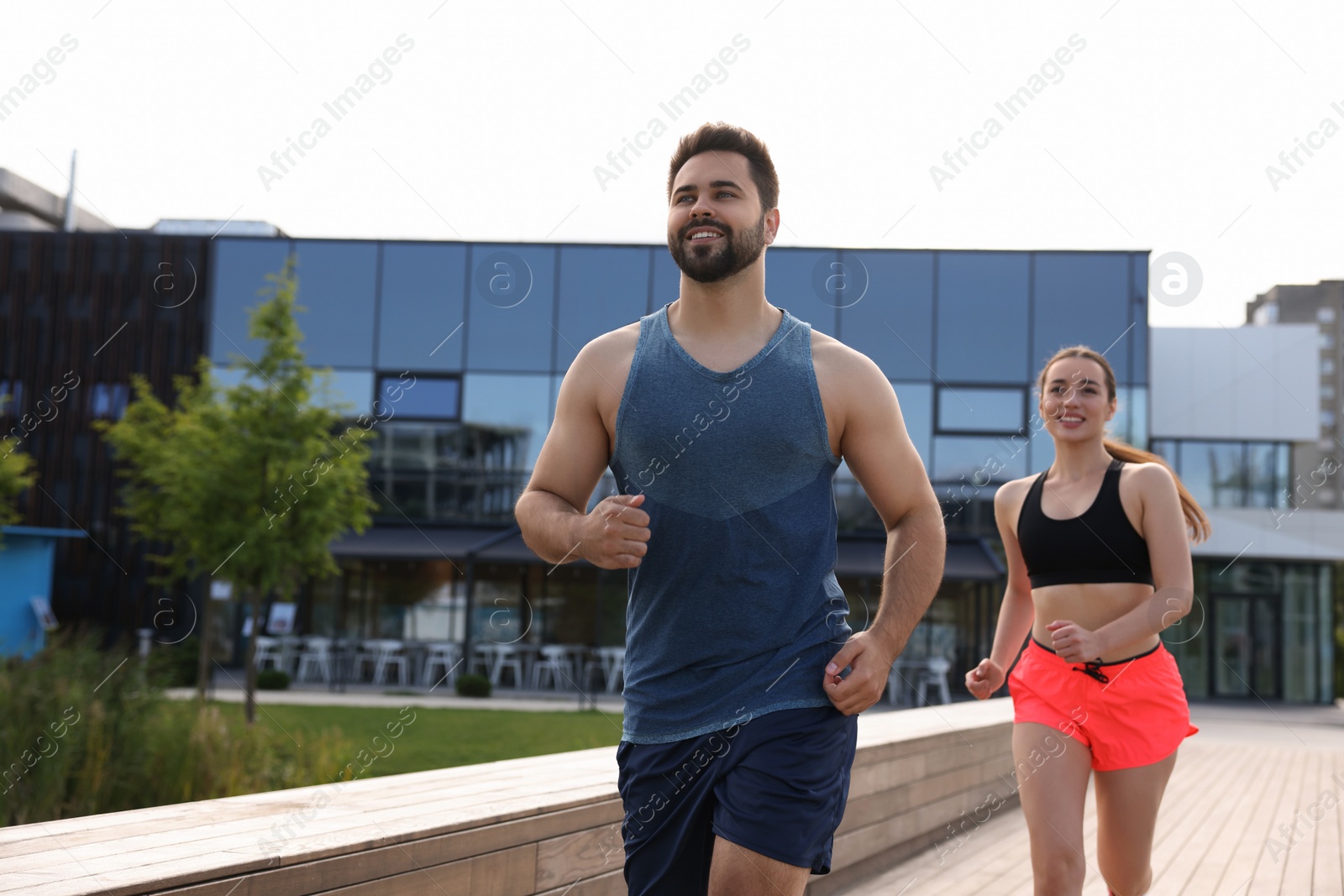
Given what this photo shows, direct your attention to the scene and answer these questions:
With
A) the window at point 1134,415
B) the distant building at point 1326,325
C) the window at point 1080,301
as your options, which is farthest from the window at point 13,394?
the distant building at point 1326,325

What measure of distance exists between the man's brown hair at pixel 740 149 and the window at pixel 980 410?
21153 mm

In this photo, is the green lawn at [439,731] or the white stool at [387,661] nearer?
the green lawn at [439,731]

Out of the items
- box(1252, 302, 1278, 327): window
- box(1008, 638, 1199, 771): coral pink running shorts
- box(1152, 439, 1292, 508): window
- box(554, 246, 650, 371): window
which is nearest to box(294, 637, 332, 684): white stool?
box(554, 246, 650, 371): window

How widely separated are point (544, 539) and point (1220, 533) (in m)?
27.0

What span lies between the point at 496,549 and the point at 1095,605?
19992mm

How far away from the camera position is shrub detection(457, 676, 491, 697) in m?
20.2

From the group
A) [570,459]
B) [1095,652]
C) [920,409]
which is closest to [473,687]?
[920,409]

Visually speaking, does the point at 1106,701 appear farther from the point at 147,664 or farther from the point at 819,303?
the point at 819,303

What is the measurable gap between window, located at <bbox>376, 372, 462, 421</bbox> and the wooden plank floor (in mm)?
16952

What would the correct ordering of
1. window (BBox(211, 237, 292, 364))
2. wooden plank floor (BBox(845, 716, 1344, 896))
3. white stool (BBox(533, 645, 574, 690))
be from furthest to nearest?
window (BBox(211, 237, 292, 364)) → white stool (BBox(533, 645, 574, 690)) → wooden plank floor (BBox(845, 716, 1344, 896))

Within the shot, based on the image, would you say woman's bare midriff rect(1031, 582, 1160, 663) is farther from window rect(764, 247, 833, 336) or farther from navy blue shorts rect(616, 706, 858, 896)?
window rect(764, 247, 833, 336)

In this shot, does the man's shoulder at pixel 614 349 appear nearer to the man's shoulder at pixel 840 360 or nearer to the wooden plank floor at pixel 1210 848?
the man's shoulder at pixel 840 360

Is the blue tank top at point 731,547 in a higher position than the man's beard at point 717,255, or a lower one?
lower

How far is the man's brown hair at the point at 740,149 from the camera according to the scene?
2377 millimetres
